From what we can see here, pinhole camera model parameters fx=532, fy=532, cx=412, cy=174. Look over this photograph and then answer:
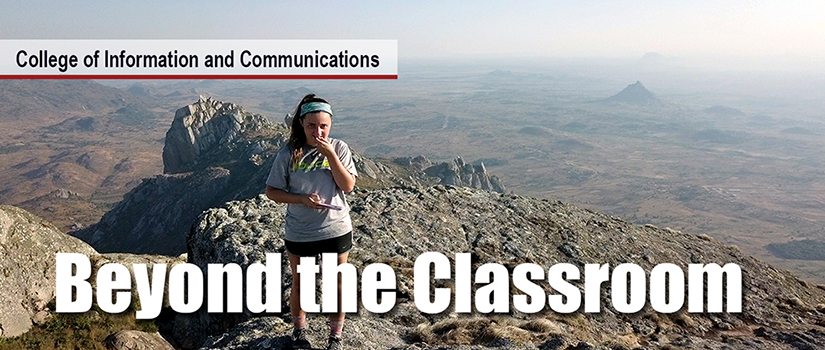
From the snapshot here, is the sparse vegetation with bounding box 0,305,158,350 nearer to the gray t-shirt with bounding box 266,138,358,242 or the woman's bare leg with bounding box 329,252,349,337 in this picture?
the woman's bare leg with bounding box 329,252,349,337

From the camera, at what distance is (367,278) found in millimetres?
14227

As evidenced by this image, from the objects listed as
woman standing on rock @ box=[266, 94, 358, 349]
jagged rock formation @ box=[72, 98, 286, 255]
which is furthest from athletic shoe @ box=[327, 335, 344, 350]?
jagged rock formation @ box=[72, 98, 286, 255]

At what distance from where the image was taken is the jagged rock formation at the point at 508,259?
1131 cm

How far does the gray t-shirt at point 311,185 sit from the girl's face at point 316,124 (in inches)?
15.9

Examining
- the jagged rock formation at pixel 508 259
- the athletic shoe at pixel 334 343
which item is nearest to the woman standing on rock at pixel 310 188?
the athletic shoe at pixel 334 343

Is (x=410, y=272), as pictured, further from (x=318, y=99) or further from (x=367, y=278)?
(x=318, y=99)

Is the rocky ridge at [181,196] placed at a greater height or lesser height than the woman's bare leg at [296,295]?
lesser

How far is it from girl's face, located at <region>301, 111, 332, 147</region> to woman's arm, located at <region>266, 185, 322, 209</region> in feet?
2.74

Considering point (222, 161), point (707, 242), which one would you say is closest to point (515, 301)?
point (707, 242)

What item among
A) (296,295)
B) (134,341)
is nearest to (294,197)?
(296,295)

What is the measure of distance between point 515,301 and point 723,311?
8.43m

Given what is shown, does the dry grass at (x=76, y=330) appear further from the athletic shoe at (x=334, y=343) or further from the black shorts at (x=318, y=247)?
the black shorts at (x=318, y=247)

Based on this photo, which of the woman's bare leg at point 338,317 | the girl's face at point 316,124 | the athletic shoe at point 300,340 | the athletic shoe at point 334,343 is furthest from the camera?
the athletic shoe at point 300,340

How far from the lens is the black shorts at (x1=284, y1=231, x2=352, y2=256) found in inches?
333
